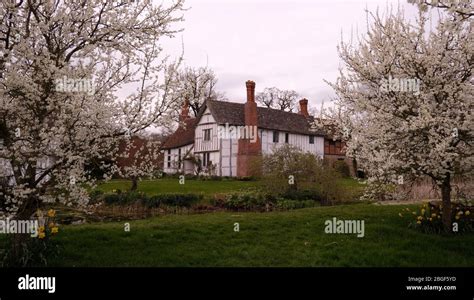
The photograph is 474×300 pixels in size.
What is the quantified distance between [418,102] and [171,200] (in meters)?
9.83

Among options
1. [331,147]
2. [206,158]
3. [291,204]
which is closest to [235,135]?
[206,158]

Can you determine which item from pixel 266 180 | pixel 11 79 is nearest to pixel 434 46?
pixel 11 79

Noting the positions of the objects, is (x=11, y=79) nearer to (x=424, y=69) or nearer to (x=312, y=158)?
(x=424, y=69)

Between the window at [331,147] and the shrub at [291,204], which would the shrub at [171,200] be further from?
the window at [331,147]

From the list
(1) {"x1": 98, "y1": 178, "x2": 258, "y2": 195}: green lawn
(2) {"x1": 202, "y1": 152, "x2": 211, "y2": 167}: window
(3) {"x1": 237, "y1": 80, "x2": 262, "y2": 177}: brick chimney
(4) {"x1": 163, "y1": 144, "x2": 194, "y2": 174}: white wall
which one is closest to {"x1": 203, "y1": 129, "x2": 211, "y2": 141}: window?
(2) {"x1": 202, "y1": 152, "x2": 211, "y2": 167}: window

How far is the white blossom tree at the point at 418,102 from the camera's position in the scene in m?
7.62

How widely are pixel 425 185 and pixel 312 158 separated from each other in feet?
15.2

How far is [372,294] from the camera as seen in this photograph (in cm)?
591

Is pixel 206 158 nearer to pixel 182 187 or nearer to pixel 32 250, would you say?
pixel 182 187

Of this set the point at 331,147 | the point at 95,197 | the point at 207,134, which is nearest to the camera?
the point at 95,197

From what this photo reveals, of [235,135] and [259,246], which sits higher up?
[235,135]

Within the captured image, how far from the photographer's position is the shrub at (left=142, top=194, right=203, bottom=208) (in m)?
14.8

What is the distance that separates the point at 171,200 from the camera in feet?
49.4

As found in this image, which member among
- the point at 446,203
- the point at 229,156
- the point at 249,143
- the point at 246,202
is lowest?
the point at 246,202
